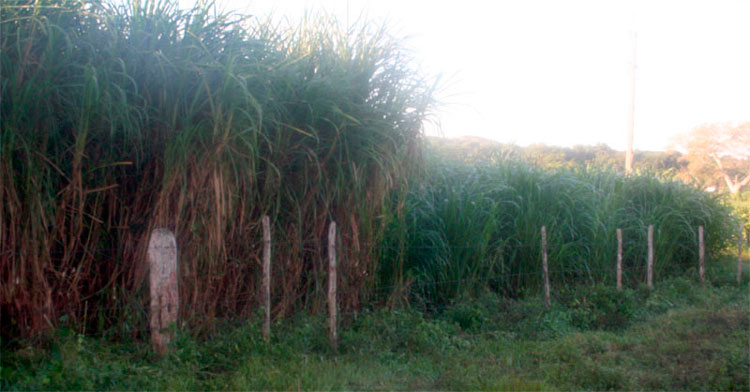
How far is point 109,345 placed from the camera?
5.07 m

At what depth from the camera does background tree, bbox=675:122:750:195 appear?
32.9 metres

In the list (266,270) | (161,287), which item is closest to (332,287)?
(266,270)

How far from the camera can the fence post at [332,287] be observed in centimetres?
592

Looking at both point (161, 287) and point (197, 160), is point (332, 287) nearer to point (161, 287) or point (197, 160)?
point (161, 287)

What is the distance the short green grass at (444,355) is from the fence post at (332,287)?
0.39 ft

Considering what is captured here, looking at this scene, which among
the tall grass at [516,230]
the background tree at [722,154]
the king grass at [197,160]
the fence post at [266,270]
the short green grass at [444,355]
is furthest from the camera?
the background tree at [722,154]

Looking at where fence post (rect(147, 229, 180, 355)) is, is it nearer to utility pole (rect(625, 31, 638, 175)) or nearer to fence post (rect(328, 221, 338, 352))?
fence post (rect(328, 221, 338, 352))

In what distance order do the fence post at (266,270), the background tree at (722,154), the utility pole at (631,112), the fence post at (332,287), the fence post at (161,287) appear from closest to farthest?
the fence post at (161,287), the fence post at (266,270), the fence post at (332,287), the utility pole at (631,112), the background tree at (722,154)

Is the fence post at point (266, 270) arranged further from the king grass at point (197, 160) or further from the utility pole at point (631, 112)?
the utility pole at point (631, 112)

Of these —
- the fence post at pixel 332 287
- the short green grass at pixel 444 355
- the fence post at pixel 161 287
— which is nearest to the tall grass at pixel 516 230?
the short green grass at pixel 444 355

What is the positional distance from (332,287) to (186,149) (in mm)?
1932

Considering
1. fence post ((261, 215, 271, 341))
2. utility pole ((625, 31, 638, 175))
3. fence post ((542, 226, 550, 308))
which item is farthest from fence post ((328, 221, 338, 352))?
utility pole ((625, 31, 638, 175))

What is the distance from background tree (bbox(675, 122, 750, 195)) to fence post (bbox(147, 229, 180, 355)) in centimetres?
3389

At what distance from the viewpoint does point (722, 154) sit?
110ft
